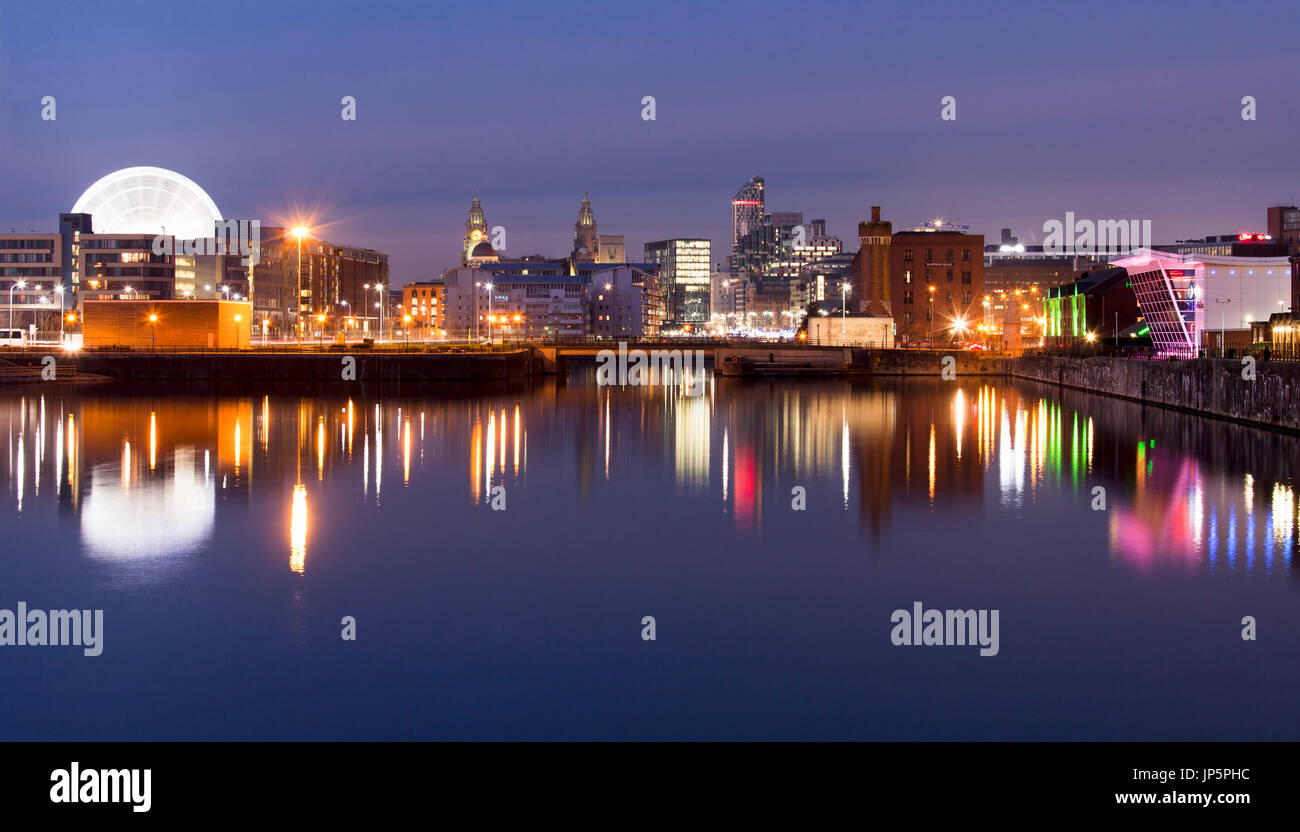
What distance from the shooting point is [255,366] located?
8038cm

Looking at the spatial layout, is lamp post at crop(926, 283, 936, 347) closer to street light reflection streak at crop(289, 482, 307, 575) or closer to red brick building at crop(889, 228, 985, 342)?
red brick building at crop(889, 228, 985, 342)

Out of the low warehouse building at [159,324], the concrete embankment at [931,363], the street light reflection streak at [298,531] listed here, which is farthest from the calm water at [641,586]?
the concrete embankment at [931,363]

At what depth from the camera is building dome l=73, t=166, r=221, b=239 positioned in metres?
116

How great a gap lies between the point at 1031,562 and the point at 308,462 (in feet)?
71.7

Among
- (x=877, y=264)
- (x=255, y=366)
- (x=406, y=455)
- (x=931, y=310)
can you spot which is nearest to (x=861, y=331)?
(x=877, y=264)

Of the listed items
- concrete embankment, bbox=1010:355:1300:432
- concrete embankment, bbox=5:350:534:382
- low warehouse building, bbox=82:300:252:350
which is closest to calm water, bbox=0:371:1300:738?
concrete embankment, bbox=1010:355:1300:432

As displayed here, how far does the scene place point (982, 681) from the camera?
14.3 m

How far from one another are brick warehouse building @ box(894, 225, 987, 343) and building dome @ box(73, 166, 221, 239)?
70980mm

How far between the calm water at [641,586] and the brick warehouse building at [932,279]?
81673 mm

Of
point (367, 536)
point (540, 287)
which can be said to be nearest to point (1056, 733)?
point (367, 536)

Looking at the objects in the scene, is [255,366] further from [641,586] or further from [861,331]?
[641,586]

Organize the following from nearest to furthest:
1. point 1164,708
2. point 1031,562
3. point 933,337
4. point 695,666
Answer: point 1164,708 < point 695,666 < point 1031,562 < point 933,337

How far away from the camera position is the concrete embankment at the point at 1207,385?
43688 millimetres
